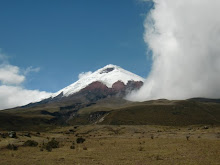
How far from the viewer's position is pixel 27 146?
4031 cm

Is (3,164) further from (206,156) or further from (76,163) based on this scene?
(206,156)

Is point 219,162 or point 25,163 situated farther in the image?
point 25,163

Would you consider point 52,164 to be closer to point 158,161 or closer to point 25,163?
point 25,163

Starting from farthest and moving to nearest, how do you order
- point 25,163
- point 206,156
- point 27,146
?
point 27,146 < point 206,156 < point 25,163

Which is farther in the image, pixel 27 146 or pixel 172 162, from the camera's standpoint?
pixel 27 146

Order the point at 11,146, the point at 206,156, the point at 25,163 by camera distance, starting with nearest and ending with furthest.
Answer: the point at 25,163, the point at 206,156, the point at 11,146

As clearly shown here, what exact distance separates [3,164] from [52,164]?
199 inches

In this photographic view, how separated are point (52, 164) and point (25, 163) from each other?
315 cm

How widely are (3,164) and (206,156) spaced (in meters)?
21.6

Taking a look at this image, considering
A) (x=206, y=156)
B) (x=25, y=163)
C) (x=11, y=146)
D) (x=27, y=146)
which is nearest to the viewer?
(x=25, y=163)

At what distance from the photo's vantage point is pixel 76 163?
23.2m

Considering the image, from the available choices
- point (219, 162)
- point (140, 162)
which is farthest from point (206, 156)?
point (140, 162)

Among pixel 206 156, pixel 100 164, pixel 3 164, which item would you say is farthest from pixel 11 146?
pixel 206 156

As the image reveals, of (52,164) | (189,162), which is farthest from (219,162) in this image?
(52,164)
